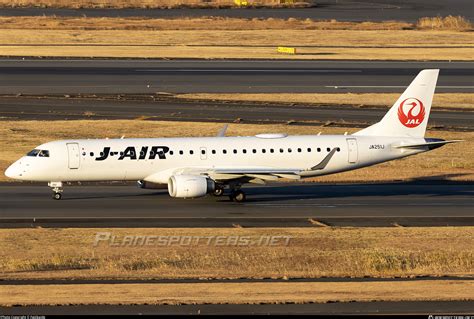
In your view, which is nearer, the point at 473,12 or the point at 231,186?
the point at 231,186

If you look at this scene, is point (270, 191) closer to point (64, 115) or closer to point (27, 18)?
point (64, 115)

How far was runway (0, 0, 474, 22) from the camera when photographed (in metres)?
156

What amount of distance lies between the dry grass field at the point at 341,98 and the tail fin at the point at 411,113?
3034 cm

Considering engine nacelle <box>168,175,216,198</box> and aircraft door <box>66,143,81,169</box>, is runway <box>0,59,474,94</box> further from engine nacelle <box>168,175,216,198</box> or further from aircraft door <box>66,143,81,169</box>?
engine nacelle <box>168,175,216,198</box>

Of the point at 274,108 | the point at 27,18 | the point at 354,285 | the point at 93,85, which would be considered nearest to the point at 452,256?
the point at 354,285

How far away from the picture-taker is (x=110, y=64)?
365 ft

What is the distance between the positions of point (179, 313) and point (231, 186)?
2555 cm

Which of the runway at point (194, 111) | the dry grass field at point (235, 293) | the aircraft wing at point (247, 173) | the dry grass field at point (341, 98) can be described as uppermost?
the dry grass field at point (341, 98)

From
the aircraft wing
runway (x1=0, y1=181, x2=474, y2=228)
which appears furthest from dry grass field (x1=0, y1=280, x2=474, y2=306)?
the aircraft wing

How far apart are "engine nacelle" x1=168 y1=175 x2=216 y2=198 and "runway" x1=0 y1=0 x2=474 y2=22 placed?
317 feet

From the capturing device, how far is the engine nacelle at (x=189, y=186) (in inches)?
2282

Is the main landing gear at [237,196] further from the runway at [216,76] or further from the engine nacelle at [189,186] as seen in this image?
the runway at [216,76]

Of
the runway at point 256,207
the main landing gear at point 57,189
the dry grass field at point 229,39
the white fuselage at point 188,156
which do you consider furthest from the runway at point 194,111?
the main landing gear at point 57,189

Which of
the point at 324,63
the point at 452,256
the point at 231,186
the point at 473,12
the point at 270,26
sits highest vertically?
the point at 473,12
